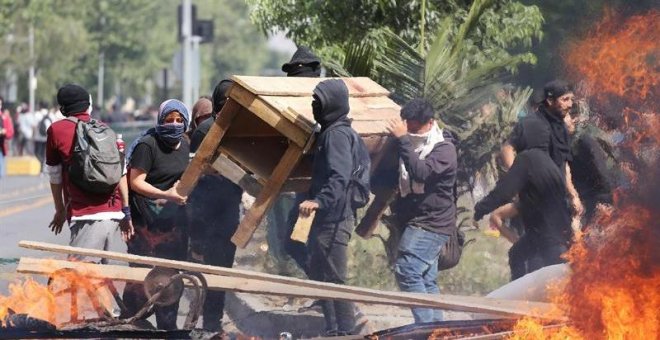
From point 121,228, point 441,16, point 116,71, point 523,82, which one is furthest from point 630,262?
point 116,71

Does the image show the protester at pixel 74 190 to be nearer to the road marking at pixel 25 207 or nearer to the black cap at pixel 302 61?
the black cap at pixel 302 61

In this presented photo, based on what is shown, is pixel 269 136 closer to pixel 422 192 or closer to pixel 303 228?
pixel 303 228

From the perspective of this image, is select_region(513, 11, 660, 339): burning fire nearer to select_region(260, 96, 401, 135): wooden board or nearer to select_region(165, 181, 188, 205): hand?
select_region(260, 96, 401, 135): wooden board

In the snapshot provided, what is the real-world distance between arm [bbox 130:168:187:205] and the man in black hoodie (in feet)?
2.82

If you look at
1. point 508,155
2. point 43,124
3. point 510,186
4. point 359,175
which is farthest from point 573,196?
point 43,124

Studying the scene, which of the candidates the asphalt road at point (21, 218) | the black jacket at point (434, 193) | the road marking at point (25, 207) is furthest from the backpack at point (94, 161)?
the road marking at point (25, 207)

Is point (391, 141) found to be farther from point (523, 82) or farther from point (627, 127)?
point (523, 82)

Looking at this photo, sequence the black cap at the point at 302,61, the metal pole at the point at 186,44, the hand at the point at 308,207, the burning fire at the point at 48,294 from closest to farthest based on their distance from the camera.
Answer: the burning fire at the point at 48,294 < the hand at the point at 308,207 < the black cap at the point at 302,61 < the metal pole at the point at 186,44

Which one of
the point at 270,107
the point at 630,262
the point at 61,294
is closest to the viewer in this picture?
the point at 630,262

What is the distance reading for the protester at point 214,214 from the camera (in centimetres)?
917

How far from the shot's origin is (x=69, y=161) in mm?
8242

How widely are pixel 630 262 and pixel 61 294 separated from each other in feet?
9.63

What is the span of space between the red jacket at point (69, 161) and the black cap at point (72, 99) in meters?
0.04

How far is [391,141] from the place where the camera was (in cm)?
860
